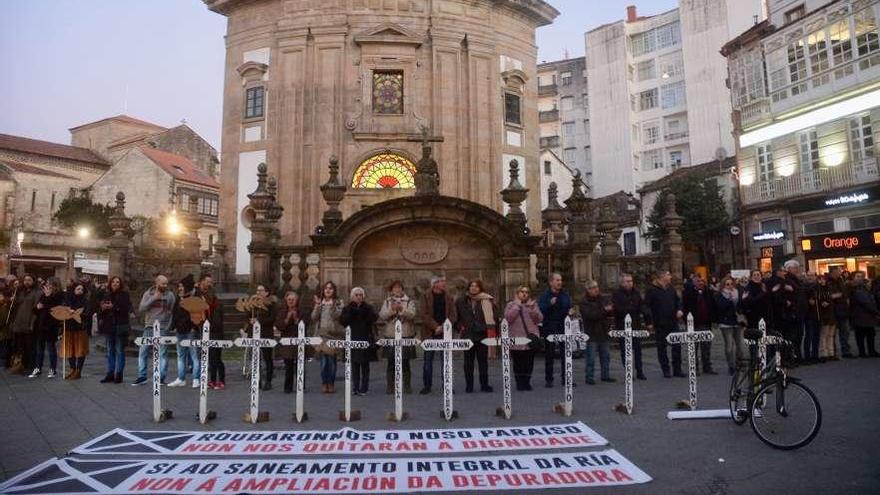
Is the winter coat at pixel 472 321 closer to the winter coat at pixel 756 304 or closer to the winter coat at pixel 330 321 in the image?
the winter coat at pixel 330 321

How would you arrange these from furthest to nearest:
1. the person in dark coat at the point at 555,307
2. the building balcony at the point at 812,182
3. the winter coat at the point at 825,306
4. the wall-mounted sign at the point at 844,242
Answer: the building balcony at the point at 812,182, the wall-mounted sign at the point at 844,242, the winter coat at the point at 825,306, the person in dark coat at the point at 555,307

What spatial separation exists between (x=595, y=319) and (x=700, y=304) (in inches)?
93.5

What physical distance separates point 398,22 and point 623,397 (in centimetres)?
2089

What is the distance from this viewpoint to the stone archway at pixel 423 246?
12.7 m

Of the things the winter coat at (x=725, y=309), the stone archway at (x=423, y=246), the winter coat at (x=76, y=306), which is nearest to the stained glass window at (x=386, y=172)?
the stone archway at (x=423, y=246)

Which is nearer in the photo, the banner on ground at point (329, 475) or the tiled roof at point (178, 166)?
the banner on ground at point (329, 475)

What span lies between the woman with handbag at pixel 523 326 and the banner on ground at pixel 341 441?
2536 millimetres

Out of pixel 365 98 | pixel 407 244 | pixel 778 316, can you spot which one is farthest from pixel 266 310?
pixel 365 98

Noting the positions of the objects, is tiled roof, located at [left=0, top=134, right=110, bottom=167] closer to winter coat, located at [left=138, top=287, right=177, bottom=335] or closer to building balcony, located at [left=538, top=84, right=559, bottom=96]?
building balcony, located at [left=538, top=84, right=559, bottom=96]

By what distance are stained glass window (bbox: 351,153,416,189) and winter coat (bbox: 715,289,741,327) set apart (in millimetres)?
15554

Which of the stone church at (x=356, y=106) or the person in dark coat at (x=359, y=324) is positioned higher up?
the stone church at (x=356, y=106)

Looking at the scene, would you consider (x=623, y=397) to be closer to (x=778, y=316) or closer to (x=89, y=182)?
(x=778, y=316)

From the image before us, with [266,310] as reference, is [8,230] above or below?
above

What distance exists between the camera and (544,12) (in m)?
28.1
